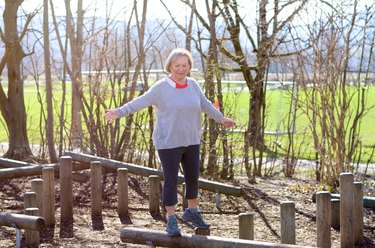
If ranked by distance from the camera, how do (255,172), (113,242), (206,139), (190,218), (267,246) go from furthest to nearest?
(255,172), (206,139), (113,242), (190,218), (267,246)

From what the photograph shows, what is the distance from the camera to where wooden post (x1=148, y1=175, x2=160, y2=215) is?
8.78 m

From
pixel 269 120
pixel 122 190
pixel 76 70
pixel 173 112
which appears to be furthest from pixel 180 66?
pixel 269 120

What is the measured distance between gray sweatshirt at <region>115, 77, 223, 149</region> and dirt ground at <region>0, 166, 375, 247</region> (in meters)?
1.66

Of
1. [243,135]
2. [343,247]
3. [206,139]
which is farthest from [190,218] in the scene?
[243,135]

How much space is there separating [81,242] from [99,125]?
425cm

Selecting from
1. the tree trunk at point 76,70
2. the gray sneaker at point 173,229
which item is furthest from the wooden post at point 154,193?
the tree trunk at point 76,70

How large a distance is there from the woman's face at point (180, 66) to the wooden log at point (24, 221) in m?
1.63

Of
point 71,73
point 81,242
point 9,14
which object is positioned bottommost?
point 81,242

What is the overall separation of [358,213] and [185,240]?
2.03 metres

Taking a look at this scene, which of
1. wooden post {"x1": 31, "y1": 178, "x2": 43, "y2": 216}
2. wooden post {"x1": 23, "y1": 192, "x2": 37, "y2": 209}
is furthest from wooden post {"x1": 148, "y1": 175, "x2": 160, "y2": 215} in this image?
wooden post {"x1": 23, "y1": 192, "x2": 37, "y2": 209}

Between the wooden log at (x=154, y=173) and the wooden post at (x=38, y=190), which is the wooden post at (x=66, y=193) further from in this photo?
the wooden log at (x=154, y=173)

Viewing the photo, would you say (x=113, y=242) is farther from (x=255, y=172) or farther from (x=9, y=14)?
(x=9, y=14)

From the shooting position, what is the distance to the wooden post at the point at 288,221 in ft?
19.7

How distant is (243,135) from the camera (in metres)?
11.9
